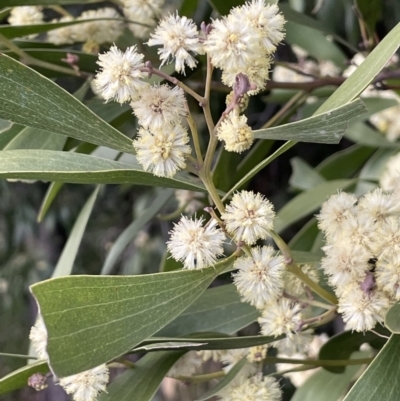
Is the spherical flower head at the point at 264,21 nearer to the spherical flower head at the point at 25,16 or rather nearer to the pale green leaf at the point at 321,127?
the pale green leaf at the point at 321,127

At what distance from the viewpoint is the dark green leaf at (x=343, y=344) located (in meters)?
0.75

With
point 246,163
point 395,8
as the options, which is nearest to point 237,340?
point 246,163

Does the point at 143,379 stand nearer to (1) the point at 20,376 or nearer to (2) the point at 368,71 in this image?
(1) the point at 20,376

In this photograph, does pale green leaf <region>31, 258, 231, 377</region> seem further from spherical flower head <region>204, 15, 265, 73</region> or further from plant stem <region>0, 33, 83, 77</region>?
plant stem <region>0, 33, 83, 77</region>

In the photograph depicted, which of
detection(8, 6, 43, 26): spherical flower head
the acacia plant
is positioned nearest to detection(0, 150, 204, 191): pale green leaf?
the acacia plant

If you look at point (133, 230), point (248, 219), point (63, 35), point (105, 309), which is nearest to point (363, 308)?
point (248, 219)

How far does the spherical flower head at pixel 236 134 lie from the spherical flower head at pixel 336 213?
16cm

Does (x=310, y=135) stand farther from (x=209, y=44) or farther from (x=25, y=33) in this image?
(x=25, y=33)

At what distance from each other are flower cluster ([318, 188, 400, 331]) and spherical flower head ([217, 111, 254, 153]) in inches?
Answer: 6.1

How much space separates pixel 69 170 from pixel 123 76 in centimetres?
10

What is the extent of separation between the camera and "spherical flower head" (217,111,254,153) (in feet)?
1.66

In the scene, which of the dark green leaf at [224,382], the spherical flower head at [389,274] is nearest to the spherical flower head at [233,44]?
the spherical flower head at [389,274]

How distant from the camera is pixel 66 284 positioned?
0.45 metres

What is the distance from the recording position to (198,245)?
519 millimetres
